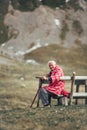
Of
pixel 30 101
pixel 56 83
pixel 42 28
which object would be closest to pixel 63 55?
pixel 42 28

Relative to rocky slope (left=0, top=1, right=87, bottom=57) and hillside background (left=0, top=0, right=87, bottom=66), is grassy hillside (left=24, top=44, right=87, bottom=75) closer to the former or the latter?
hillside background (left=0, top=0, right=87, bottom=66)

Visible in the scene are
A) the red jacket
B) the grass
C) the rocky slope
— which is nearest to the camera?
the grass

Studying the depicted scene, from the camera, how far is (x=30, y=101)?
42750mm

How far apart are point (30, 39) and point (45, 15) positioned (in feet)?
32.3

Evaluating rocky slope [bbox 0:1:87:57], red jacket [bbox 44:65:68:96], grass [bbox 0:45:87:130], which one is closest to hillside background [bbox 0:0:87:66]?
rocky slope [bbox 0:1:87:57]

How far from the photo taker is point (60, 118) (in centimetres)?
2481

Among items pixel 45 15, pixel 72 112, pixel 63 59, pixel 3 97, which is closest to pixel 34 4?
pixel 45 15

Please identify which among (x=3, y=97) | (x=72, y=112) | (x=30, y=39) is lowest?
(x=30, y=39)

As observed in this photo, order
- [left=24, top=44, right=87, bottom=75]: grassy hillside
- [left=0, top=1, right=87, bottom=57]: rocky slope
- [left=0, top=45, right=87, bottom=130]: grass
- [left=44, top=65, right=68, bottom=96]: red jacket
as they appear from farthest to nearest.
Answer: [left=0, top=1, right=87, bottom=57]: rocky slope → [left=24, top=44, right=87, bottom=75]: grassy hillside → [left=44, top=65, right=68, bottom=96]: red jacket → [left=0, top=45, right=87, bottom=130]: grass

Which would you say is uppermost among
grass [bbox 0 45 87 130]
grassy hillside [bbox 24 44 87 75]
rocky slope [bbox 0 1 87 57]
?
grass [bbox 0 45 87 130]

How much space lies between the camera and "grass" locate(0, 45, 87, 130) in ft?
78.0

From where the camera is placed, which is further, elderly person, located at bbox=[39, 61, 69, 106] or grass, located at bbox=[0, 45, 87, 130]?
elderly person, located at bbox=[39, 61, 69, 106]

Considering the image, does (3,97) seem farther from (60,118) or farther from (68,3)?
(68,3)

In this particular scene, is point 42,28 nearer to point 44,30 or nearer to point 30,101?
point 44,30
